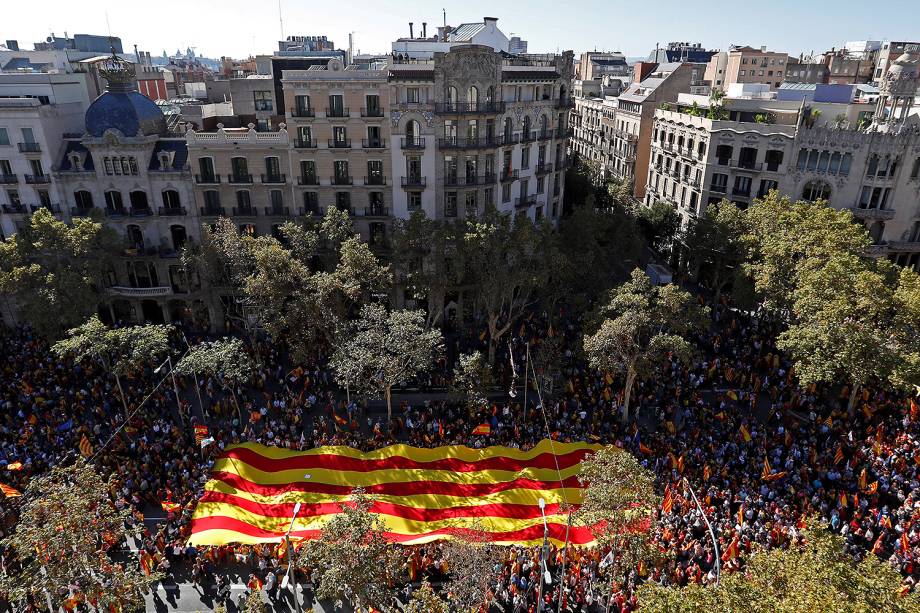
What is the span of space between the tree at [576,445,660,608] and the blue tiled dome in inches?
1947

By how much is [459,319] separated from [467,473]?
22026 millimetres

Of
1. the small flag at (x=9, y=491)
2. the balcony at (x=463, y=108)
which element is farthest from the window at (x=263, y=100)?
the small flag at (x=9, y=491)

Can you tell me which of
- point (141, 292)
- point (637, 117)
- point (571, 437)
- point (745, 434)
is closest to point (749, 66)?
point (637, 117)

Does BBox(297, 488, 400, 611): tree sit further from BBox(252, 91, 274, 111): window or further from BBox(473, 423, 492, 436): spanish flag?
BBox(252, 91, 274, 111): window

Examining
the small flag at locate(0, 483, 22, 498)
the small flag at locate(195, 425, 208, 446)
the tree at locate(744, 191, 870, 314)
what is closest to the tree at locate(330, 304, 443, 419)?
the small flag at locate(195, 425, 208, 446)

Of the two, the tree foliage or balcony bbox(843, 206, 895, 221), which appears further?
balcony bbox(843, 206, 895, 221)

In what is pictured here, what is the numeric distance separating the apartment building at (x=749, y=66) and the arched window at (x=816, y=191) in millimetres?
63861

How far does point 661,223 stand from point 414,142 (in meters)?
31.7

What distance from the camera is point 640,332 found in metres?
38.2

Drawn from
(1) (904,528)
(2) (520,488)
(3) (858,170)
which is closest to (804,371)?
(1) (904,528)

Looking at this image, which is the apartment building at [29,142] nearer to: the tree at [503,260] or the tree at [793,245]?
the tree at [503,260]

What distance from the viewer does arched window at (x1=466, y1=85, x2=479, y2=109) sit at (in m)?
51.3

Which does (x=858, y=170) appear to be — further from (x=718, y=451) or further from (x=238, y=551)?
(x=238, y=551)

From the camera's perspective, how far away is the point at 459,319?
53781 mm
